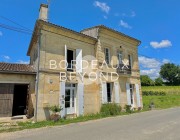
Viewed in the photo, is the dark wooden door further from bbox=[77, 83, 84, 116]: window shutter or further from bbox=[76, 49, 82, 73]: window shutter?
bbox=[76, 49, 82, 73]: window shutter

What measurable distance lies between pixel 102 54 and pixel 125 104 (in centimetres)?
487

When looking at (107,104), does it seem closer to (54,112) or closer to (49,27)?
(54,112)

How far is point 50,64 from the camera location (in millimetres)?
10641

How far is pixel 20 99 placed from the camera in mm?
12102

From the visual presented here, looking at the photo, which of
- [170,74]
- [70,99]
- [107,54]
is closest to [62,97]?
[70,99]

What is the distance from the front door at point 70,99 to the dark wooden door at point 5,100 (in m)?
3.45

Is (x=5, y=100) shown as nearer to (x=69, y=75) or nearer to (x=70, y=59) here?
(x=69, y=75)

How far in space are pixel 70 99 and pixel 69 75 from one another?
1.68m

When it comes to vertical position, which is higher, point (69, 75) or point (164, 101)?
point (69, 75)

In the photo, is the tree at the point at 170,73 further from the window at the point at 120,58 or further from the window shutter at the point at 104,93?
the window shutter at the point at 104,93

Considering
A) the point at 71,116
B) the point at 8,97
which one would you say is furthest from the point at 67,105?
the point at 8,97

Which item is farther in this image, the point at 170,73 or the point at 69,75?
the point at 170,73

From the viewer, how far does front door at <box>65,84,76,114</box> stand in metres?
11.2

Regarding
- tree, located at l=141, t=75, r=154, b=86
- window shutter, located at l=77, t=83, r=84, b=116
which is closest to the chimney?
window shutter, located at l=77, t=83, r=84, b=116
